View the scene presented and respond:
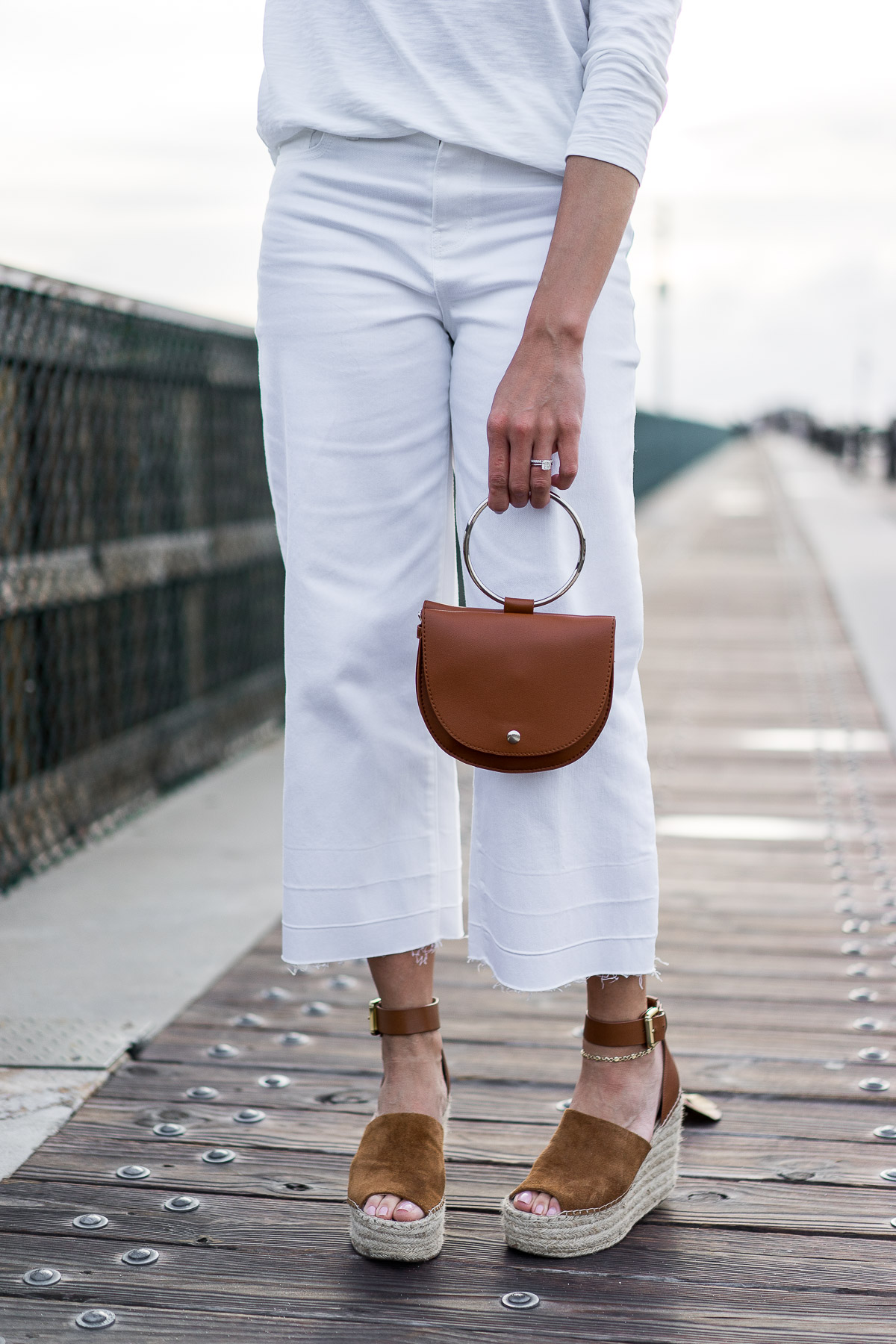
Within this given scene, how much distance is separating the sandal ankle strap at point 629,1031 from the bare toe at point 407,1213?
0.87 feet

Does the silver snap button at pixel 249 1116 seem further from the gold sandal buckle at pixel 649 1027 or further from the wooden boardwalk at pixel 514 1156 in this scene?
the gold sandal buckle at pixel 649 1027

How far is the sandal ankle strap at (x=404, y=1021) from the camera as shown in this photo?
1599 mm

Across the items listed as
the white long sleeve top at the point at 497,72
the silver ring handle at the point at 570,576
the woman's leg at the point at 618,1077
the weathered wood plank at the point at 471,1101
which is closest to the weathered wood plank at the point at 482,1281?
the woman's leg at the point at 618,1077

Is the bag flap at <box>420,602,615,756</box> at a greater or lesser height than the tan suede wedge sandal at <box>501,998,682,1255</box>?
greater

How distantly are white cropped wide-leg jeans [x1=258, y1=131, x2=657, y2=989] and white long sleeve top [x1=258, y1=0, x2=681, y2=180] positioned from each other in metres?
0.03

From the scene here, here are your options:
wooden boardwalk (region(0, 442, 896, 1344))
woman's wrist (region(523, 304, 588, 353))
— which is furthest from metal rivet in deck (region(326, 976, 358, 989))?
woman's wrist (region(523, 304, 588, 353))

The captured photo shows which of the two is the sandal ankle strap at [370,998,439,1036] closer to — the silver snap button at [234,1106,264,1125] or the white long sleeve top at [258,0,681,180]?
the silver snap button at [234,1106,264,1125]

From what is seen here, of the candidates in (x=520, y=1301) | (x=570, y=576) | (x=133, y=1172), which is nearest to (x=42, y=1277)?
(x=133, y=1172)

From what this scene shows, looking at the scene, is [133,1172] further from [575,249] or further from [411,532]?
[575,249]

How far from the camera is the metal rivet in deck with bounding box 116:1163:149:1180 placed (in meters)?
1.70

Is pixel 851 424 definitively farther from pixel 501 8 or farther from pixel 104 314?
pixel 501 8

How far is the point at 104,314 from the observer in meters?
3.39

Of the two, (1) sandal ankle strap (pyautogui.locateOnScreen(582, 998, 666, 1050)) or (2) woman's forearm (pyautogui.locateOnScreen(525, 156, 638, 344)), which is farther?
(1) sandal ankle strap (pyautogui.locateOnScreen(582, 998, 666, 1050))

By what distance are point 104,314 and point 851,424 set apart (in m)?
24.2
